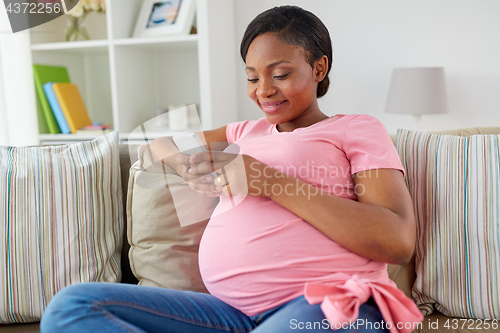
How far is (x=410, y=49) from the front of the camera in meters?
2.19

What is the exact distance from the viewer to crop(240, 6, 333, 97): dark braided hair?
98 centimetres

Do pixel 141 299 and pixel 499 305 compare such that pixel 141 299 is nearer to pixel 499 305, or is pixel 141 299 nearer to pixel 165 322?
pixel 165 322

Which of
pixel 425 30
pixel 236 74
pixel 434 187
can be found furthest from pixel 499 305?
pixel 236 74

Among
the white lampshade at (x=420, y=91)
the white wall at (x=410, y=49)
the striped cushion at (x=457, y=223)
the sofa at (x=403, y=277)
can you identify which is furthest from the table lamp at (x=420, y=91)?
the striped cushion at (x=457, y=223)

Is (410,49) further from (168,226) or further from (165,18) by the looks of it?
(168,226)

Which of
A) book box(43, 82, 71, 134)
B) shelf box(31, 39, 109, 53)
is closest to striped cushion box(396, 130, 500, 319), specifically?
shelf box(31, 39, 109, 53)

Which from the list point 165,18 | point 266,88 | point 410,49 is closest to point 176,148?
point 266,88

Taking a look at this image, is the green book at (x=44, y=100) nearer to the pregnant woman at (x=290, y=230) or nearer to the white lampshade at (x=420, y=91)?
the pregnant woman at (x=290, y=230)

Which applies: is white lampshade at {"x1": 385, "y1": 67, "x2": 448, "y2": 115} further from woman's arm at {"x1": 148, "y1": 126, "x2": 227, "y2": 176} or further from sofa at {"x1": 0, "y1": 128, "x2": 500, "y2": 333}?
woman's arm at {"x1": 148, "y1": 126, "x2": 227, "y2": 176}

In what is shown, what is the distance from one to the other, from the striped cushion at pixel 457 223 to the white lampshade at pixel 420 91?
3.31ft

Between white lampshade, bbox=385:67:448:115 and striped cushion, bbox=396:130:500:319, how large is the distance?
101cm

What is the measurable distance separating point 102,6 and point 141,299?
1.85m

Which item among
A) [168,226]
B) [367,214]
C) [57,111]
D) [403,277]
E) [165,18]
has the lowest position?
[403,277]

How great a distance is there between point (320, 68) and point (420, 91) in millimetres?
1207
